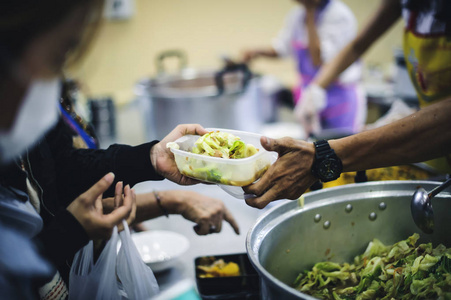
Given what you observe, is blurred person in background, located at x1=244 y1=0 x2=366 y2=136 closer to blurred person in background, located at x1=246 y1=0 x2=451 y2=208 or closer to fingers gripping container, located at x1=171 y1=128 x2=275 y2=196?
blurred person in background, located at x1=246 y1=0 x2=451 y2=208

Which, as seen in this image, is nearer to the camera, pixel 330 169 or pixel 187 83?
pixel 330 169

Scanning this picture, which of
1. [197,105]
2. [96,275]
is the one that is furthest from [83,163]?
[197,105]

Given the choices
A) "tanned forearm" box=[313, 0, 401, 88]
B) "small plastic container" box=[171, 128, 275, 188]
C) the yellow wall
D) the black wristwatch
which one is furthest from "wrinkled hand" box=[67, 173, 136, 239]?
the yellow wall

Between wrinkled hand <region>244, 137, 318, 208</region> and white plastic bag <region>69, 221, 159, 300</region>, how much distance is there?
349 mm

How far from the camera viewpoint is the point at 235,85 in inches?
112

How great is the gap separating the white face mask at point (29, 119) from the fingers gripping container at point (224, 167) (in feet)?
1.42

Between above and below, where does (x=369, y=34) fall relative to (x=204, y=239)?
above

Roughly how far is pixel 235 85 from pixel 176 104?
567 millimetres

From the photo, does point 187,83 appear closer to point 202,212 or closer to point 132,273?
point 202,212

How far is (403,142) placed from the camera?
1.12 metres

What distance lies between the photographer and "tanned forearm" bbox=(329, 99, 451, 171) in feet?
3.54

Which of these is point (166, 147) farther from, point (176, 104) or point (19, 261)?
point (176, 104)

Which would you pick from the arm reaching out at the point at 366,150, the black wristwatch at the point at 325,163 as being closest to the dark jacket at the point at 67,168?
the arm reaching out at the point at 366,150

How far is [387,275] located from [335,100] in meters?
2.03
